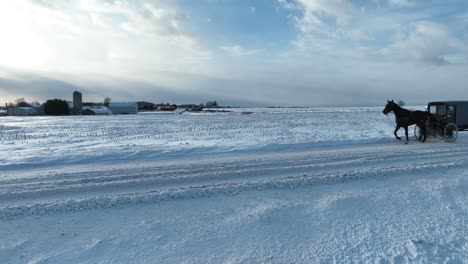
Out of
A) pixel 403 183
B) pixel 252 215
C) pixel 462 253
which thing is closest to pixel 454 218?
pixel 462 253

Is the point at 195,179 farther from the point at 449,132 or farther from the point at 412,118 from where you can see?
the point at 449,132

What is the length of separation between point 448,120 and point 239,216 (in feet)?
50.8

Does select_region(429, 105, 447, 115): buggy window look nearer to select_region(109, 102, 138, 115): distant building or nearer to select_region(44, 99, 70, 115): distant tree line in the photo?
select_region(109, 102, 138, 115): distant building

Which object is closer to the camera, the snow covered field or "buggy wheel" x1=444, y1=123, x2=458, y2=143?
the snow covered field

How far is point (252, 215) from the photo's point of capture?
5.20m

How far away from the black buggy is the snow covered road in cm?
844

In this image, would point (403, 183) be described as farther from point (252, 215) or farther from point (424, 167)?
point (252, 215)

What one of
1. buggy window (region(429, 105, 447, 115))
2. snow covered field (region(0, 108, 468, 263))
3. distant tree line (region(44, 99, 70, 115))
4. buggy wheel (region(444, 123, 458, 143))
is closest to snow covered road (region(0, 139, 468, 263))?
snow covered field (region(0, 108, 468, 263))

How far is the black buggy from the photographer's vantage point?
1580 cm

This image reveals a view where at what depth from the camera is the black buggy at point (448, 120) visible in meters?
15.8

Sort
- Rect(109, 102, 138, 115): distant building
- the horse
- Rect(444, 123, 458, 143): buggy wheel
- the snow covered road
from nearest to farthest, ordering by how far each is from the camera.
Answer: the snow covered road
Rect(444, 123, 458, 143): buggy wheel
the horse
Rect(109, 102, 138, 115): distant building

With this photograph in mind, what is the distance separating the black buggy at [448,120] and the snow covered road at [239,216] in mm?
8443

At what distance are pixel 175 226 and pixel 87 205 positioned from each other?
189 cm

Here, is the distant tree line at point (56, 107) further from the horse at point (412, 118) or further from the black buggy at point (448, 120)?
the black buggy at point (448, 120)
